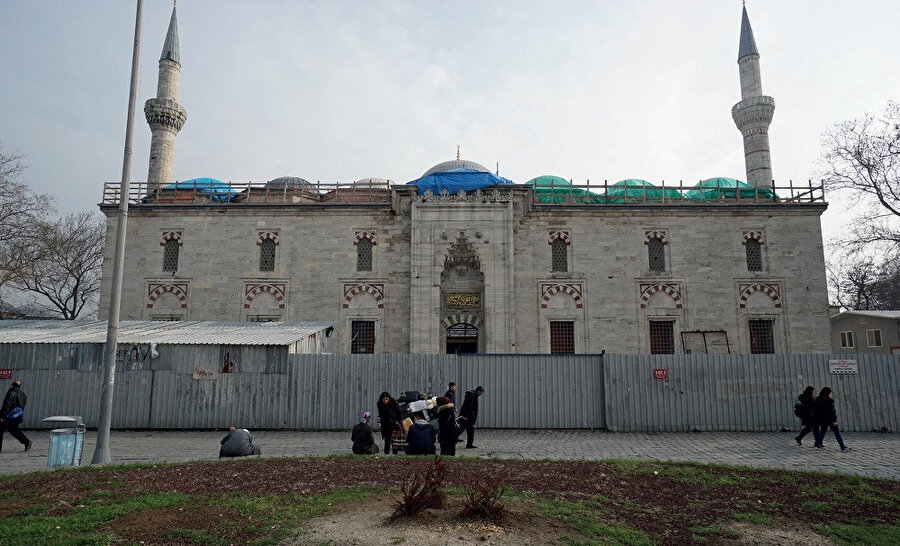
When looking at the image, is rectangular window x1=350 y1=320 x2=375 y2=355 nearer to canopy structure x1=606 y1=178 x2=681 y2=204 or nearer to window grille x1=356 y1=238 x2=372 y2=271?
window grille x1=356 y1=238 x2=372 y2=271

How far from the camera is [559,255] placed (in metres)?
28.0

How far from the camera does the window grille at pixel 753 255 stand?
27969mm

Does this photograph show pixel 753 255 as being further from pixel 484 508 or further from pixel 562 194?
pixel 484 508

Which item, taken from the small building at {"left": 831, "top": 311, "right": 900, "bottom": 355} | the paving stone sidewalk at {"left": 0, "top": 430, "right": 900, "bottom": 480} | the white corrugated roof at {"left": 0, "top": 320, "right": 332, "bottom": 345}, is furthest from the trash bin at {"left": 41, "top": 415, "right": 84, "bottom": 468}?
the small building at {"left": 831, "top": 311, "right": 900, "bottom": 355}

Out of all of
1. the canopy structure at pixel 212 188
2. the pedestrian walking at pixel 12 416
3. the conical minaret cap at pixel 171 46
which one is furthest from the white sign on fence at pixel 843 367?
the conical minaret cap at pixel 171 46

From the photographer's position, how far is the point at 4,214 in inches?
1016

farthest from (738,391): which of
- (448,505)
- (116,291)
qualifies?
(116,291)

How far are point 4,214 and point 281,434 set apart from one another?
19.6 meters

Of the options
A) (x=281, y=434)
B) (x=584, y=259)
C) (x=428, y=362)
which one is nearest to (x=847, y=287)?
(x=584, y=259)

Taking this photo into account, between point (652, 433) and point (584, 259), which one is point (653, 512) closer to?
point (652, 433)

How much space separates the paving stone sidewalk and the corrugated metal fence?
1.92 feet

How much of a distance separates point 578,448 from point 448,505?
779cm

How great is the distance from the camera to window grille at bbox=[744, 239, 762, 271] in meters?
28.0

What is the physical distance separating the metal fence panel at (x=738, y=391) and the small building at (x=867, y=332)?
567 inches
